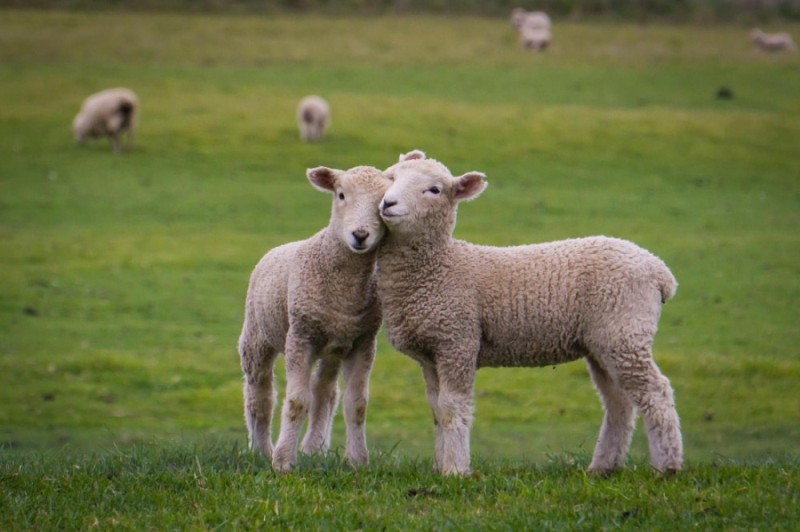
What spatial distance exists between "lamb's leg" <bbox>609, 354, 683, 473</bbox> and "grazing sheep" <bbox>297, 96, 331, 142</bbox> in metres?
23.3

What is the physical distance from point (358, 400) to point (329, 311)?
699 millimetres

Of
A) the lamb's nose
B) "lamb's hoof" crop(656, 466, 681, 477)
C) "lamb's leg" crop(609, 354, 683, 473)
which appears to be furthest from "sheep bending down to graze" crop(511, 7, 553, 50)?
"lamb's hoof" crop(656, 466, 681, 477)

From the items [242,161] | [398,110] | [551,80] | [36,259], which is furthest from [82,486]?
[551,80]

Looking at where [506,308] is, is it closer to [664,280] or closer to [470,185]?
[470,185]

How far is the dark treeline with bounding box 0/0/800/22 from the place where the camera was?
45719mm

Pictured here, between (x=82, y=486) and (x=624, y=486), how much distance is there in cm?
294

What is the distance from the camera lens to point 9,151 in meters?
28.8

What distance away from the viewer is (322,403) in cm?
802

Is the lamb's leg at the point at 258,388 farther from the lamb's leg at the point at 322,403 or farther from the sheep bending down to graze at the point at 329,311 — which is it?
the lamb's leg at the point at 322,403

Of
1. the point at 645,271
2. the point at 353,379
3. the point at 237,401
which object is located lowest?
the point at 237,401

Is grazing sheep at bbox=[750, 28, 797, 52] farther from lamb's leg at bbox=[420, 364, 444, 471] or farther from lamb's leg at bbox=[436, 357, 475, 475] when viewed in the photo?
lamb's leg at bbox=[436, 357, 475, 475]

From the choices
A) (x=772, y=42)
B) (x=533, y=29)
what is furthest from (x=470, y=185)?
(x=772, y=42)

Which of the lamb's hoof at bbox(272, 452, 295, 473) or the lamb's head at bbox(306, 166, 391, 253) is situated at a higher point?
the lamb's head at bbox(306, 166, 391, 253)

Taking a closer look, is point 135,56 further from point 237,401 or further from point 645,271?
point 645,271
